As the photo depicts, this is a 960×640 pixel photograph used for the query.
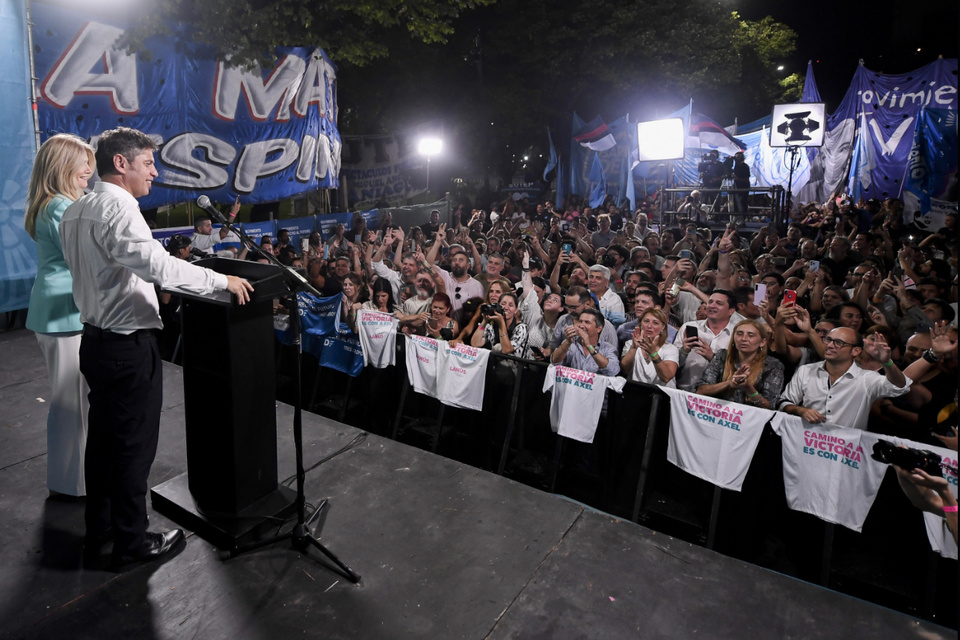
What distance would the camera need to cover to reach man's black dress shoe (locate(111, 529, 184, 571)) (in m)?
3.08

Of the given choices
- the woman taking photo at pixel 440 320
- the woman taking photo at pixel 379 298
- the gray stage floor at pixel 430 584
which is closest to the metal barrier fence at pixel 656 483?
the woman taking photo at pixel 440 320

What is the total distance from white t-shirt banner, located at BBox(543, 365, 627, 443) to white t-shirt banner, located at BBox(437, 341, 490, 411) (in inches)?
26.2

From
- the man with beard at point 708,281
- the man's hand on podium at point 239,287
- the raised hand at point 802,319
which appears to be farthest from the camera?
the man with beard at point 708,281

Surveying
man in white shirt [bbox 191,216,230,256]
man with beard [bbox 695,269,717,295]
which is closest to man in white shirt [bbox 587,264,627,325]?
man with beard [bbox 695,269,717,295]

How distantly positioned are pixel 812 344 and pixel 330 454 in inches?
166

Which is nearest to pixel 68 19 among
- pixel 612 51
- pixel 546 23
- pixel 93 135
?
pixel 93 135

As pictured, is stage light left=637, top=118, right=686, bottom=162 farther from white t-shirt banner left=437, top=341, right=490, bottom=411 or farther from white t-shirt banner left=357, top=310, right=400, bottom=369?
white t-shirt banner left=437, top=341, right=490, bottom=411

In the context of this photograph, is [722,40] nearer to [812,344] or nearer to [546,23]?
[546,23]

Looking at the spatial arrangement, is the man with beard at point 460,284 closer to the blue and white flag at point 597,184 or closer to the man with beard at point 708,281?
the man with beard at point 708,281

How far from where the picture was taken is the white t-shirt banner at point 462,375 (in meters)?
5.44

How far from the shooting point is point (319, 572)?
124 inches

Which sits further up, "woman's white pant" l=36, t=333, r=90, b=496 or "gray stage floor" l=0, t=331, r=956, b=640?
"woman's white pant" l=36, t=333, r=90, b=496

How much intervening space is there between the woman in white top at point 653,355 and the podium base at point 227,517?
9.51 feet

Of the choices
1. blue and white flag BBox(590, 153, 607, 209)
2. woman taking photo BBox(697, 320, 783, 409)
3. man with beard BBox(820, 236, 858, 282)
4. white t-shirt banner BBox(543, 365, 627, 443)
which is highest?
blue and white flag BBox(590, 153, 607, 209)
